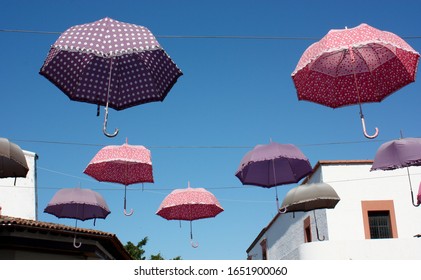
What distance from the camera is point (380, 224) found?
2122 cm

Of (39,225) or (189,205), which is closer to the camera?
(39,225)

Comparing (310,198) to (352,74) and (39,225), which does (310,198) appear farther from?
(39,225)

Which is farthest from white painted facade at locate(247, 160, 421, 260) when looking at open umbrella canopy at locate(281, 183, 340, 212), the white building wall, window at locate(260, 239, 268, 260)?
window at locate(260, 239, 268, 260)

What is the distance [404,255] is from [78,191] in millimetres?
10917

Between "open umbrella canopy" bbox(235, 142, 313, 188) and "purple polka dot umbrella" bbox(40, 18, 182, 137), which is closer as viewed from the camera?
"purple polka dot umbrella" bbox(40, 18, 182, 137)

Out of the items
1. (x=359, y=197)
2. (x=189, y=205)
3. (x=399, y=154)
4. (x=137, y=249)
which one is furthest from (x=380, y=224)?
(x=137, y=249)

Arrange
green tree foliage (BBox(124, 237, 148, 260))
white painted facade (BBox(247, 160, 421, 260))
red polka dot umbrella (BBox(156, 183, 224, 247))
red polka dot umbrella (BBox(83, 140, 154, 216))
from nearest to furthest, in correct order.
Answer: red polka dot umbrella (BBox(83, 140, 154, 216)), red polka dot umbrella (BBox(156, 183, 224, 247)), white painted facade (BBox(247, 160, 421, 260)), green tree foliage (BBox(124, 237, 148, 260))

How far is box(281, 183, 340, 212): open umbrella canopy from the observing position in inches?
566

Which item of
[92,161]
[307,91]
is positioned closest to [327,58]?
[307,91]

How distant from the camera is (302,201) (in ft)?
47.3

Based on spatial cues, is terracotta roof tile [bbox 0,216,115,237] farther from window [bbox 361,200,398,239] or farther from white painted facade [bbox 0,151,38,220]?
white painted facade [bbox 0,151,38,220]

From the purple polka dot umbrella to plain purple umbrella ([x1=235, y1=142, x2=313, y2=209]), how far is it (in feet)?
16.6

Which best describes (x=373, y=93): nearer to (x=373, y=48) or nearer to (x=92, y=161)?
(x=373, y=48)

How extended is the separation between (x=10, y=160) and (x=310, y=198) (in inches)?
302
